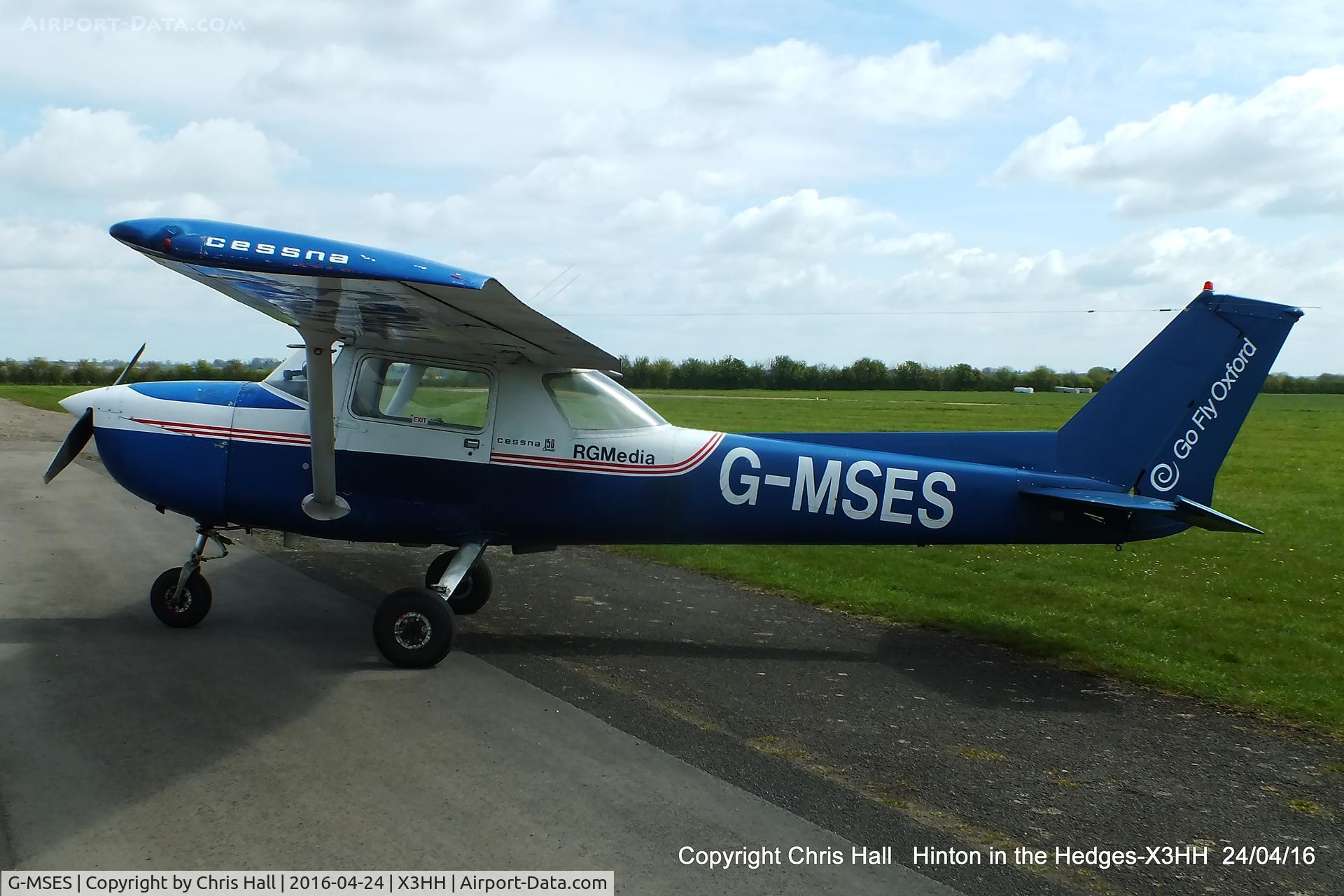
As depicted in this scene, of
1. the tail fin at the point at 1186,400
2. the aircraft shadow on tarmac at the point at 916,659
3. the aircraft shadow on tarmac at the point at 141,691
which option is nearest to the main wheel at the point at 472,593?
the aircraft shadow on tarmac at the point at 916,659

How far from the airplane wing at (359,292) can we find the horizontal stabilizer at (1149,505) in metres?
3.68

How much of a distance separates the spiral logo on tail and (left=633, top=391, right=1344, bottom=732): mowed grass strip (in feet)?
4.48

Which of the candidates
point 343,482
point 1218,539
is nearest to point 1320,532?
point 1218,539

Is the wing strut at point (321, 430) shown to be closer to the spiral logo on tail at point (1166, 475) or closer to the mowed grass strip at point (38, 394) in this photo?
the spiral logo on tail at point (1166, 475)

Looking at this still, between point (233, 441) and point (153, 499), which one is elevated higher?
point (233, 441)

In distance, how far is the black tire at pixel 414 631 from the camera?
22.6 ft

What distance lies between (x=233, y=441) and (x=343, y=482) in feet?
2.98

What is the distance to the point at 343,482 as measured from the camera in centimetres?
755

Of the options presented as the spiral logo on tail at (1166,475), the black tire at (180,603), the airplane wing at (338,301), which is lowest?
the black tire at (180,603)

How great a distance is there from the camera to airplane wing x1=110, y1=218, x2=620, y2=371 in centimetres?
504

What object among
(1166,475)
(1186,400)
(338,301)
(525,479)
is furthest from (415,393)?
(1186,400)

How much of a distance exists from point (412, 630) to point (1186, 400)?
625 centimetres

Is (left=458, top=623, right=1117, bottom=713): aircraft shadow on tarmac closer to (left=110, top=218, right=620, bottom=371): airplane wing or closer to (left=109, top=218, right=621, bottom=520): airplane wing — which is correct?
(left=109, top=218, right=621, bottom=520): airplane wing

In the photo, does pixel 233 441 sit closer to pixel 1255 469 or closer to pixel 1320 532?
pixel 1320 532
